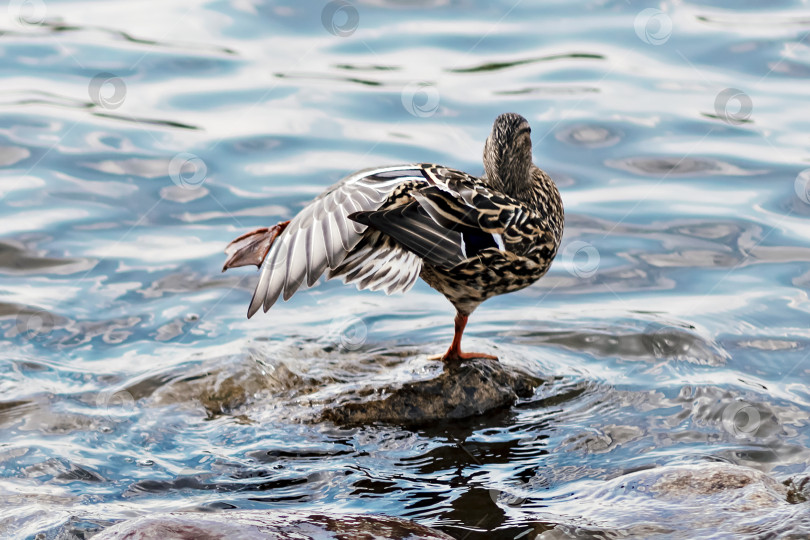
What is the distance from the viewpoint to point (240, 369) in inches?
255

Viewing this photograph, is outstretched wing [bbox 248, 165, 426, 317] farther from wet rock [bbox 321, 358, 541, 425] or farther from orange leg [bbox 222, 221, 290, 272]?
wet rock [bbox 321, 358, 541, 425]

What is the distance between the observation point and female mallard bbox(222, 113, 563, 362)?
4969mm

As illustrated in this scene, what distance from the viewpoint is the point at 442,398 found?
591 centimetres

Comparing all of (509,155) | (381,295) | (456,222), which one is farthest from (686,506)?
(381,295)

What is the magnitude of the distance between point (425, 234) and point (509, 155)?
1.14 meters

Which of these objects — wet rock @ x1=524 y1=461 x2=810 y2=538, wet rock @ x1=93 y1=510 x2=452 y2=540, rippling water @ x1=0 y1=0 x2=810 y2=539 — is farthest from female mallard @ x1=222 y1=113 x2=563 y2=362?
wet rock @ x1=524 y1=461 x2=810 y2=538

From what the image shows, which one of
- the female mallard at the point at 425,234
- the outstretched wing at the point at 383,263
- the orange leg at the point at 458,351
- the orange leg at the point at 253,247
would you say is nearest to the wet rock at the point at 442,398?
the orange leg at the point at 458,351

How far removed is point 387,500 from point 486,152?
2.31 metres

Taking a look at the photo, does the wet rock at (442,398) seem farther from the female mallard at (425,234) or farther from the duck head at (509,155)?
the duck head at (509,155)

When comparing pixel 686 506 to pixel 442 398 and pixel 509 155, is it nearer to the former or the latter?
pixel 442 398

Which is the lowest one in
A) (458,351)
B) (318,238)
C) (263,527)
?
(263,527)

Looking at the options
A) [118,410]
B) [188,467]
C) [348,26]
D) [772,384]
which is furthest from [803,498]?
[348,26]

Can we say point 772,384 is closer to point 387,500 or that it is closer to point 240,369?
point 387,500

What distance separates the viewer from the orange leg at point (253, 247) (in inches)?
213
